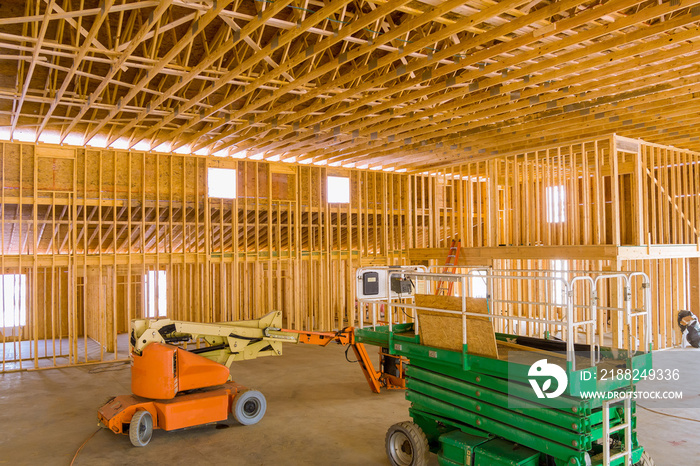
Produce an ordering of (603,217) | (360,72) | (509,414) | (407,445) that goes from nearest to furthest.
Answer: (509,414), (407,445), (360,72), (603,217)

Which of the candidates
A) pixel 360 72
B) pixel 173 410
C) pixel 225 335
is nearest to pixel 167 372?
pixel 173 410

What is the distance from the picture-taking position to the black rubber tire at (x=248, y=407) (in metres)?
7.98

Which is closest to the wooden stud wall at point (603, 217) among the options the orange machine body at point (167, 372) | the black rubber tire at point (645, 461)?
the black rubber tire at point (645, 461)

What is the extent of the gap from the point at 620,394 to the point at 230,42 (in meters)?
6.47

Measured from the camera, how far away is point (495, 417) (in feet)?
17.9

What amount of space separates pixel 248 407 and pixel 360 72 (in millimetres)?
5625

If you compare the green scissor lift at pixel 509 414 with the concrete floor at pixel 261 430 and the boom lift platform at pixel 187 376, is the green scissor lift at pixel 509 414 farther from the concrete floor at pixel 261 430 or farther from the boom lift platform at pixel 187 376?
the boom lift platform at pixel 187 376

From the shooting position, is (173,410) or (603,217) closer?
(173,410)

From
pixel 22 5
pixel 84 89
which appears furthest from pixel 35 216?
pixel 22 5

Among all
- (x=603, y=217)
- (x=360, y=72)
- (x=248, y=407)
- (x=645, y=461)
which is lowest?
(x=248, y=407)

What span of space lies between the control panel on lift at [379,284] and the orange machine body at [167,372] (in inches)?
102

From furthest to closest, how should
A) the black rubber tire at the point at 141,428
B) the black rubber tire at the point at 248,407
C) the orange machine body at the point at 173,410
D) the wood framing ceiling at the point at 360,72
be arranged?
the black rubber tire at the point at 248,407 → the orange machine body at the point at 173,410 → the black rubber tire at the point at 141,428 → the wood framing ceiling at the point at 360,72

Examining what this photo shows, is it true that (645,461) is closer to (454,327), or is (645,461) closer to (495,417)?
(495,417)

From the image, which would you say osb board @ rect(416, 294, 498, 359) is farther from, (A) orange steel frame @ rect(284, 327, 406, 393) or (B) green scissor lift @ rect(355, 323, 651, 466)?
(A) orange steel frame @ rect(284, 327, 406, 393)
